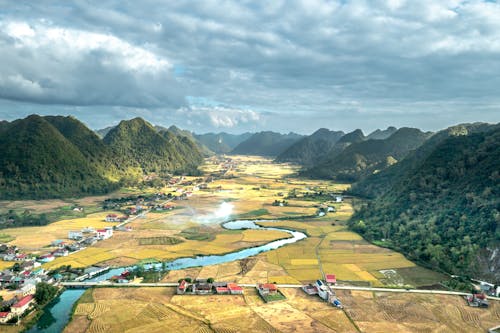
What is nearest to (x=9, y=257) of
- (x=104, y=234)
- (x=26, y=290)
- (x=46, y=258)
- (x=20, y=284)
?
(x=46, y=258)

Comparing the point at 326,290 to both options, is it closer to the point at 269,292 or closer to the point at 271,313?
the point at 269,292

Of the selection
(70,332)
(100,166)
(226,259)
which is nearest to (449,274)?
(226,259)

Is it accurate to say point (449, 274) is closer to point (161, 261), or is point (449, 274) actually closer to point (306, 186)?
point (161, 261)

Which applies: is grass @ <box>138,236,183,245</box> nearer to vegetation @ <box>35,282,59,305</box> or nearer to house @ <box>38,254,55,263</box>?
house @ <box>38,254,55,263</box>

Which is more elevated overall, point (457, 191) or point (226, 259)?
point (457, 191)

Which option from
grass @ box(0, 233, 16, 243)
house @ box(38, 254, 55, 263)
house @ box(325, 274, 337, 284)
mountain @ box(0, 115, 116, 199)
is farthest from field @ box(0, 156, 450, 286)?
mountain @ box(0, 115, 116, 199)

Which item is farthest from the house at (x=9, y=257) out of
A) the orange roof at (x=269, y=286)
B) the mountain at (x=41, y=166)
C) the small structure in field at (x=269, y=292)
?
the mountain at (x=41, y=166)

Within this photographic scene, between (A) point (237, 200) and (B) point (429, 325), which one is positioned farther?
(A) point (237, 200)
